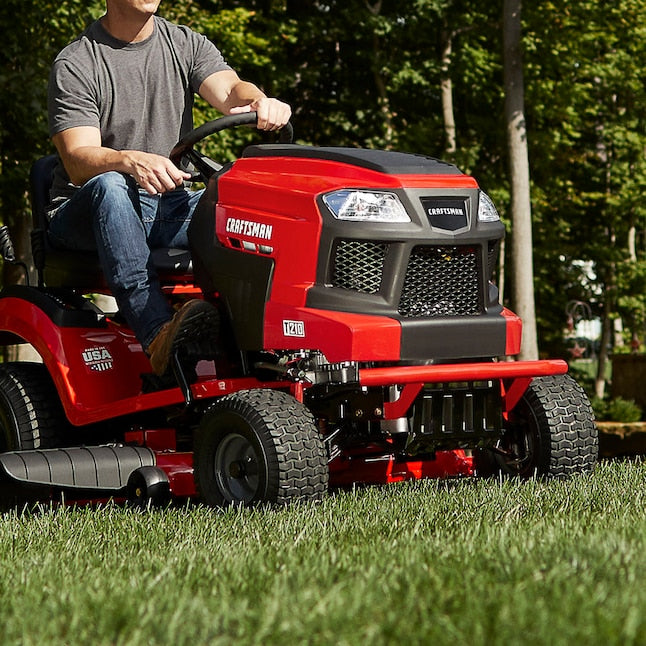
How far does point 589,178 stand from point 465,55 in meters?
3.68

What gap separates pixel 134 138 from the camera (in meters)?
5.05

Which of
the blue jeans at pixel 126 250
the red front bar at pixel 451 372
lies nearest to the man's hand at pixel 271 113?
the blue jeans at pixel 126 250

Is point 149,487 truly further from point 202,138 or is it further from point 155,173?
point 202,138

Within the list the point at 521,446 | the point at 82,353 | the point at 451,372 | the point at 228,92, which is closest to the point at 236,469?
the point at 451,372

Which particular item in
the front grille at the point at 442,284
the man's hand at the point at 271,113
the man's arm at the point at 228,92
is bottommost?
the front grille at the point at 442,284

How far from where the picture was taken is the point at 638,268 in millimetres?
19922

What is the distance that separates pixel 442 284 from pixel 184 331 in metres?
0.93

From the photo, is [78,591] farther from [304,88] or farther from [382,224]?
[304,88]

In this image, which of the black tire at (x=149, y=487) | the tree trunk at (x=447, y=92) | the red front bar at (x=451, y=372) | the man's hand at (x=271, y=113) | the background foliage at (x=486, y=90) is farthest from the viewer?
the tree trunk at (x=447, y=92)

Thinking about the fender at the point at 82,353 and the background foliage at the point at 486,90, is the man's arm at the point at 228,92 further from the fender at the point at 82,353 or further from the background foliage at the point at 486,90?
the background foliage at the point at 486,90

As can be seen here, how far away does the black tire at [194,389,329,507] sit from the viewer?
4090 mm

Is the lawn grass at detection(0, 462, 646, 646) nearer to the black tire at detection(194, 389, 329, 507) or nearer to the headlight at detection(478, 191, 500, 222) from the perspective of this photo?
the black tire at detection(194, 389, 329, 507)

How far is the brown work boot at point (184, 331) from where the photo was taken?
4.43 meters

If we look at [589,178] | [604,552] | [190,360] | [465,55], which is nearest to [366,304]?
[190,360]
